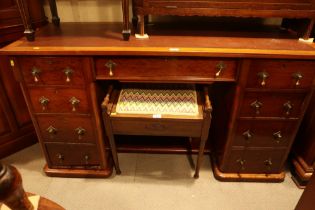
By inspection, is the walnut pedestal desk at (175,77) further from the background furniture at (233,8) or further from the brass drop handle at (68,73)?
the background furniture at (233,8)

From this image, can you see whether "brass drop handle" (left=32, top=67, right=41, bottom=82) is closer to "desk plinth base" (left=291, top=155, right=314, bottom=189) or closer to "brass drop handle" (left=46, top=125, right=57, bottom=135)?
"brass drop handle" (left=46, top=125, right=57, bottom=135)

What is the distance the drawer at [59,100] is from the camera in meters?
1.14

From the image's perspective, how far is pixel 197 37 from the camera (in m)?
1.16

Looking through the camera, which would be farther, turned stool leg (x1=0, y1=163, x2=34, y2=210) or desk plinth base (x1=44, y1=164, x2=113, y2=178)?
desk plinth base (x1=44, y1=164, x2=113, y2=178)

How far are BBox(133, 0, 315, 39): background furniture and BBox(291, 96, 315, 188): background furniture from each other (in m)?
0.51

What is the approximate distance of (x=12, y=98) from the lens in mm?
1476

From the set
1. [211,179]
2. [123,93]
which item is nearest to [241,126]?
[211,179]

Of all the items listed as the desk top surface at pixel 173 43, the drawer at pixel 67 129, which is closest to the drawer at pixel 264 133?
the desk top surface at pixel 173 43

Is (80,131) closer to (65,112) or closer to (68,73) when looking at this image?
(65,112)

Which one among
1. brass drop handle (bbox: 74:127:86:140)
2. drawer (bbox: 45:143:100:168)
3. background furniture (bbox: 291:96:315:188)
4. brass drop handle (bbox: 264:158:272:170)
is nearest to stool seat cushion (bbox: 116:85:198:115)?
brass drop handle (bbox: 74:127:86:140)

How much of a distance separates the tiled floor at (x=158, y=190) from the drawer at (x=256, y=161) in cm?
10

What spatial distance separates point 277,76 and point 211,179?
2.43ft

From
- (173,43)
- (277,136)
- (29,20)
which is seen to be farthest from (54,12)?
(277,136)

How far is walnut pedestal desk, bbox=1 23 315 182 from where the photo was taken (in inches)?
40.4
